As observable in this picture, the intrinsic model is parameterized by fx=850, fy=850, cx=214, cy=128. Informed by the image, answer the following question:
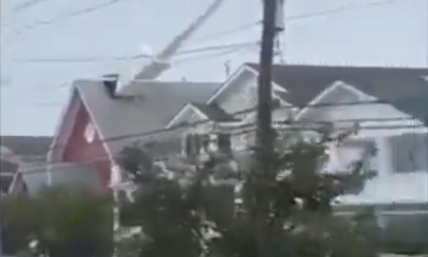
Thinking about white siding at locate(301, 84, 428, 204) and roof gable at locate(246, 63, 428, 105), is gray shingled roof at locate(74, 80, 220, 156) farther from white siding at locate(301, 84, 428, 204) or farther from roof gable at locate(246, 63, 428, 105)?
white siding at locate(301, 84, 428, 204)

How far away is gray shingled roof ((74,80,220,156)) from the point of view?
151 cm

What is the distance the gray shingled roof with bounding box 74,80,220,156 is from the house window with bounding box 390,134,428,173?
40cm

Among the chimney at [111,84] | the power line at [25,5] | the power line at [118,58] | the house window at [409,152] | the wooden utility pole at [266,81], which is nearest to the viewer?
the house window at [409,152]

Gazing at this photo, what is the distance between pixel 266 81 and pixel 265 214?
0.21 m

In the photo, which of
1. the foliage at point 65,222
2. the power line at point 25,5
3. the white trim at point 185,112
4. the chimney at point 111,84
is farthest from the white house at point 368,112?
the power line at point 25,5

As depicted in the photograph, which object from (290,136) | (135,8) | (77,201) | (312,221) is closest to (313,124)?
(290,136)

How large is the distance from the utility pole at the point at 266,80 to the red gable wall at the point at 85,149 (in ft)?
1.30

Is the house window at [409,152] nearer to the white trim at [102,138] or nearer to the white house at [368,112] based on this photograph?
the white house at [368,112]

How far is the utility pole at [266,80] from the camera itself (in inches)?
52.5

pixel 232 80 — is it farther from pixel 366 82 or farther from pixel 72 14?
pixel 72 14

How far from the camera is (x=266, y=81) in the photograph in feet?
4.36

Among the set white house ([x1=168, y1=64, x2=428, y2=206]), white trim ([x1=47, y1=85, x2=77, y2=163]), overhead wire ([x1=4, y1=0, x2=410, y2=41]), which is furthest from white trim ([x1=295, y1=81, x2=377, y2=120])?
white trim ([x1=47, y1=85, x2=77, y2=163])

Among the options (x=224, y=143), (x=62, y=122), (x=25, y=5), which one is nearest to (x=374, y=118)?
(x=224, y=143)

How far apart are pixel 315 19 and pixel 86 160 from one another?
602 millimetres
